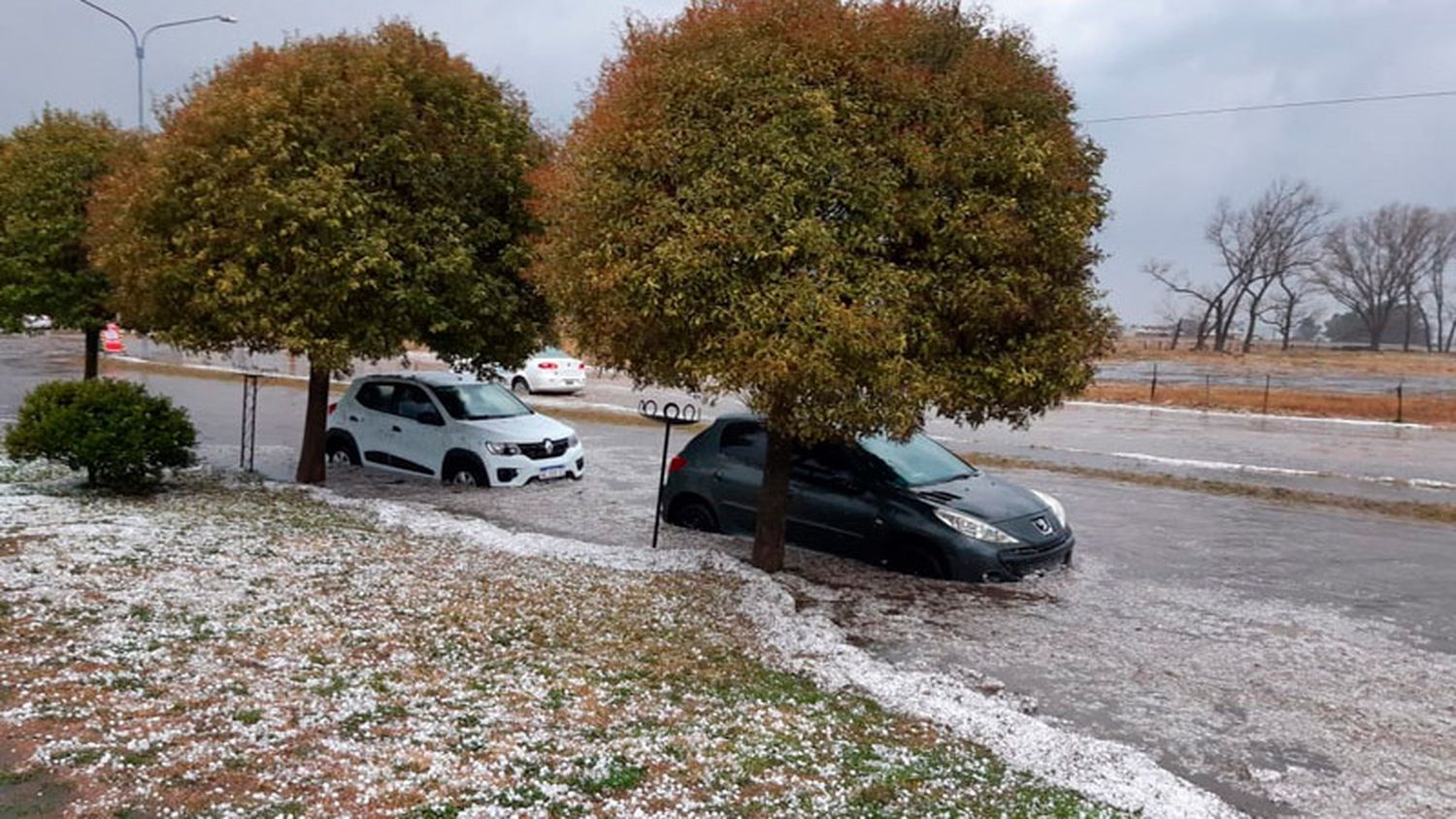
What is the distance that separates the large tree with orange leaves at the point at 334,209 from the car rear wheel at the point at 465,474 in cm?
209

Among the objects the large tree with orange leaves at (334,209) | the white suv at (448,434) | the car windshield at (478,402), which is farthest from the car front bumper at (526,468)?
the large tree with orange leaves at (334,209)

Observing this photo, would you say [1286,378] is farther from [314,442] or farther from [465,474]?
[314,442]

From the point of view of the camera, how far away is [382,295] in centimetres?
1076

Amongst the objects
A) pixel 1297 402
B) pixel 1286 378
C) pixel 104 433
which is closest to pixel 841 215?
pixel 104 433

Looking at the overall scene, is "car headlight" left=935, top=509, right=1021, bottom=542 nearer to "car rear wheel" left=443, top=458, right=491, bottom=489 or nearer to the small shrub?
"car rear wheel" left=443, top=458, right=491, bottom=489

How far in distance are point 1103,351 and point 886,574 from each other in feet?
9.40

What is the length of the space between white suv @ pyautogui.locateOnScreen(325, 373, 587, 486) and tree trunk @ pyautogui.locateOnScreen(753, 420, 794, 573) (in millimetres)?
4985

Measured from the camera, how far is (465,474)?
13523mm

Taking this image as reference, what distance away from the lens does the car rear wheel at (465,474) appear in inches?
526

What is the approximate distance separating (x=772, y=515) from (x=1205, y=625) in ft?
11.9

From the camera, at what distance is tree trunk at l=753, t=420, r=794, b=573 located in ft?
30.6

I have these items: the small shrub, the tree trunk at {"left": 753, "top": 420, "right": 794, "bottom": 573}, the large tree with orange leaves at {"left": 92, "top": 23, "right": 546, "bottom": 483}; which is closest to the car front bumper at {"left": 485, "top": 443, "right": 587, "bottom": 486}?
the large tree with orange leaves at {"left": 92, "top": 23, "right": 546, "bottom": 483}

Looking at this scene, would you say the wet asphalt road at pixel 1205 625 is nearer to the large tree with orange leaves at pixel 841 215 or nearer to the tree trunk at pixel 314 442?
the tree trunk at pixel 314 442

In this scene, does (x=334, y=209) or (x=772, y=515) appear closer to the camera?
(x=772, y=515)
